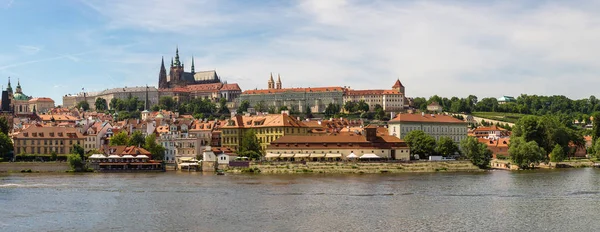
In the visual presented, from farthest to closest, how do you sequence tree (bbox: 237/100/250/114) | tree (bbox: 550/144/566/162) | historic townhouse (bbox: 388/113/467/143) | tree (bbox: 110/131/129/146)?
1. tree (bbox: 237/100/250/114)
2. historic townhouse (bbox: 388/113/467/143)
3. tree (bbox: 110/131/129/146)
4. tree (bbox: 550/144/566/162)

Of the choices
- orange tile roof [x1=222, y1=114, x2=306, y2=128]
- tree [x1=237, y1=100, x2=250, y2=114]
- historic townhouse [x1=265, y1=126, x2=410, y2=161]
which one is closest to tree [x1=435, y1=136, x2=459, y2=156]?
historic townhouse [x1=265, y1=126, x2=410, y2=161]

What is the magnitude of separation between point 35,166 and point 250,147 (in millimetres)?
22525

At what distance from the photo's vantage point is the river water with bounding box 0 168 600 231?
38.3 meters

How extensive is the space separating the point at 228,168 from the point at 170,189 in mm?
21730

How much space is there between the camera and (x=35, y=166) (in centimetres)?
7950

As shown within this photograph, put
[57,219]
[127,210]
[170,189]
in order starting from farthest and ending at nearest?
[170,189], [127,210], [57,219]

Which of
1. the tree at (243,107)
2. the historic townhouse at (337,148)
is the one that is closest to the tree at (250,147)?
the historic townhouse at (337,148)

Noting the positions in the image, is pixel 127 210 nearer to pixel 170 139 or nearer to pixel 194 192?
pixel 194 192

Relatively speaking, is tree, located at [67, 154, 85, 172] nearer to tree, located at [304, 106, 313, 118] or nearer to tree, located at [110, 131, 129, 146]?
tree, located at [110, 131, 129, 146]

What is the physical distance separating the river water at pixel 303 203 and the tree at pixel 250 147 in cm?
1621

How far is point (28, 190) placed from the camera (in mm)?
55281

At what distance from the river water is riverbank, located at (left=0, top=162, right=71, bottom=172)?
11926 mm

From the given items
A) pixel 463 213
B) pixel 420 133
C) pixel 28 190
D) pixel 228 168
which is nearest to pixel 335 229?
pixel 463 213

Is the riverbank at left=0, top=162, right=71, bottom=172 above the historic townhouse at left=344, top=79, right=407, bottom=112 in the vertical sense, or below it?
below
